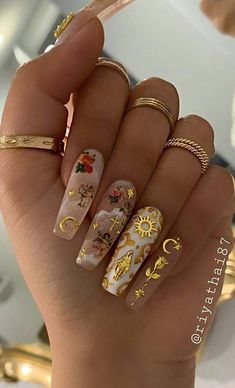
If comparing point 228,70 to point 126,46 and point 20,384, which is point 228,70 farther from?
point 20,384

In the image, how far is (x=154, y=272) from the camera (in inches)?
23.0

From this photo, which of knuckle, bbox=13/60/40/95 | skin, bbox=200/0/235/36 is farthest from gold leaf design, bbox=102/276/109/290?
skin, bbox=200/0/235/36

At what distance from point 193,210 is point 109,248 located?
0.38 feet

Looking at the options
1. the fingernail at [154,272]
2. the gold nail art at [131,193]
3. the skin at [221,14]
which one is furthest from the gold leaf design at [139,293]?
the skin at [221,14]

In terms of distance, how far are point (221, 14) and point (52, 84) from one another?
334 millimetres

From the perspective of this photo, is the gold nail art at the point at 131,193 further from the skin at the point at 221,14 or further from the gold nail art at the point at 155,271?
the skin at the point at 221,14

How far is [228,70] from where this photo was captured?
796 mm

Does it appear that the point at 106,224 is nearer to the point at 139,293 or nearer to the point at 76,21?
the point at 139,293

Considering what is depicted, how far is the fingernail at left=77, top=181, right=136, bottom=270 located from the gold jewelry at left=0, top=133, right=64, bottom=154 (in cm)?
10

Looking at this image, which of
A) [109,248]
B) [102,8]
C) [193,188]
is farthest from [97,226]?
[102,8]

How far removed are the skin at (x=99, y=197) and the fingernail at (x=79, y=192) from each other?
0.01 meters

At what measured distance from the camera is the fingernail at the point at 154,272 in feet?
1.91

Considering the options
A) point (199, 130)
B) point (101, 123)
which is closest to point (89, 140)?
point (101, 123)

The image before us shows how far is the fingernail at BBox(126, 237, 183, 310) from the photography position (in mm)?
583
